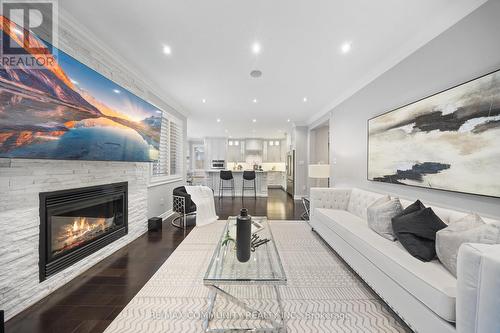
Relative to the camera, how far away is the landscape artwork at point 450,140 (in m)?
1.46

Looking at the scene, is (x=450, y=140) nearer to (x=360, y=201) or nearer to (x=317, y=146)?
(x=360, y=201)

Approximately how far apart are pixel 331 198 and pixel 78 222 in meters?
3.72

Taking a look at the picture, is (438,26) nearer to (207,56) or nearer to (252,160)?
(207,56)

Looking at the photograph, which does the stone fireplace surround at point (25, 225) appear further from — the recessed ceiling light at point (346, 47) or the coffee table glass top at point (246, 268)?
the recessed ceiling light at point (346, 47)

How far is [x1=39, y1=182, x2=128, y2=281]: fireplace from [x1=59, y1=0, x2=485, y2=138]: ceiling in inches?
75.4

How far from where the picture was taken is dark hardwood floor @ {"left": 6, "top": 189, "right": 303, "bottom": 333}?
4.71 feet

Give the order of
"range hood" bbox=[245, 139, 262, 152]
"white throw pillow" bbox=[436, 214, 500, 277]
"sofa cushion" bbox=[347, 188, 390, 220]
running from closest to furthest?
"white throw pillow" bbox=[436, 214, 500, 277] → "sofa cushion" bbox=[347, 188, 390, 220] → "range hood" bbox=[245, 139, 262, 152]

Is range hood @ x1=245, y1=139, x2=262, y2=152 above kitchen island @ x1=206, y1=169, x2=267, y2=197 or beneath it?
above

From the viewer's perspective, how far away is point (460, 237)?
4.24ft

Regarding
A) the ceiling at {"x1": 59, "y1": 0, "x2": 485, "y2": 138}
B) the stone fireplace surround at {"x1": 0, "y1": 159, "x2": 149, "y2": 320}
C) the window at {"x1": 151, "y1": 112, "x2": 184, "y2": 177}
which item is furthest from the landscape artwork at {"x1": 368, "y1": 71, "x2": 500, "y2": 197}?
the window at {"x1": 151, "y1": 112, "x2": 184, "y2": 177}

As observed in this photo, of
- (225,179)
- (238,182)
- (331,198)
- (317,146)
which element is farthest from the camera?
(238,182)

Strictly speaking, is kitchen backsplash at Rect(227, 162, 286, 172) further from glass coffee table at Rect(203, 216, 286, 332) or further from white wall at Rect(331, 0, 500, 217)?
glass coffee table at Rect(203, 216, 286, 332)

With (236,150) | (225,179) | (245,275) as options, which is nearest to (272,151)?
(236,150)

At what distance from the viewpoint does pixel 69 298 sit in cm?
172
